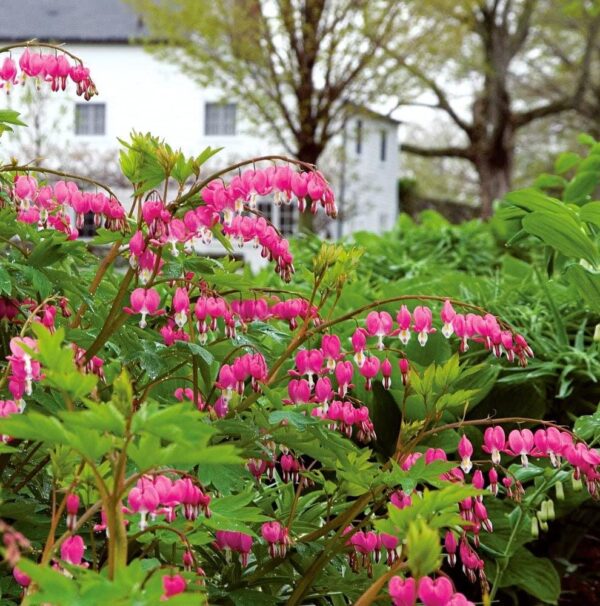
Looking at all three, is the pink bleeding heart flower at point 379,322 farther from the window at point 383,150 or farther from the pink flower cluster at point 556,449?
the window at point 383,150

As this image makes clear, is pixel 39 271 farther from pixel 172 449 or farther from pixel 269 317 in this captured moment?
pixel 172 449

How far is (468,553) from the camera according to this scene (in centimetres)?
181

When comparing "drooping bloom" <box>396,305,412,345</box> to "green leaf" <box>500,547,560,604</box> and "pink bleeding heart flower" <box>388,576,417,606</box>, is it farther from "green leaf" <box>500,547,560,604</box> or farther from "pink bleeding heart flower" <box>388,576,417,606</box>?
"green leaf" <box>500,547,560,604</box>

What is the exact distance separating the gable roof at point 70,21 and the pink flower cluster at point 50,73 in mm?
36903

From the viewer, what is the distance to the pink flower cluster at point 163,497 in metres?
1.30

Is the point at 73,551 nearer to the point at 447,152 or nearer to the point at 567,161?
the point at 567,161

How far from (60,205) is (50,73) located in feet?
1.02

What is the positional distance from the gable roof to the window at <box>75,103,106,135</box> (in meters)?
2.61

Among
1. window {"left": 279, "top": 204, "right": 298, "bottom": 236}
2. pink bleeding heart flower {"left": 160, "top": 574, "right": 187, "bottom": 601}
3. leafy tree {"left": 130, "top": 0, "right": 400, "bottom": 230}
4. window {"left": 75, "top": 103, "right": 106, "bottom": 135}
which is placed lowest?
window {"left": 279, "top": 204, "right": 298, "bottom": 236}

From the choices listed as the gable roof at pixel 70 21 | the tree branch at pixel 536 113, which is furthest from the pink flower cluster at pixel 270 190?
the gable roof at pixel 70 21

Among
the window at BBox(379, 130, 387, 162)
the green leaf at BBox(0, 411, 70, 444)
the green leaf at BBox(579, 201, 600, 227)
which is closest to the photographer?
the green leaf at BBox(0, 411, 70, 444)

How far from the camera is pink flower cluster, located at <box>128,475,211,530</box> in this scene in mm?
1305

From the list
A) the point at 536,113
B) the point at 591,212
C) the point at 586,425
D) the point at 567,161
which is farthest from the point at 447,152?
the point at 586,425

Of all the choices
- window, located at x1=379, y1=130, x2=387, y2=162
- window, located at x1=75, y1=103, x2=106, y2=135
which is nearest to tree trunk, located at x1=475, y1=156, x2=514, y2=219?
window, located at x1=379, y1=130, x2=387, y2=162
